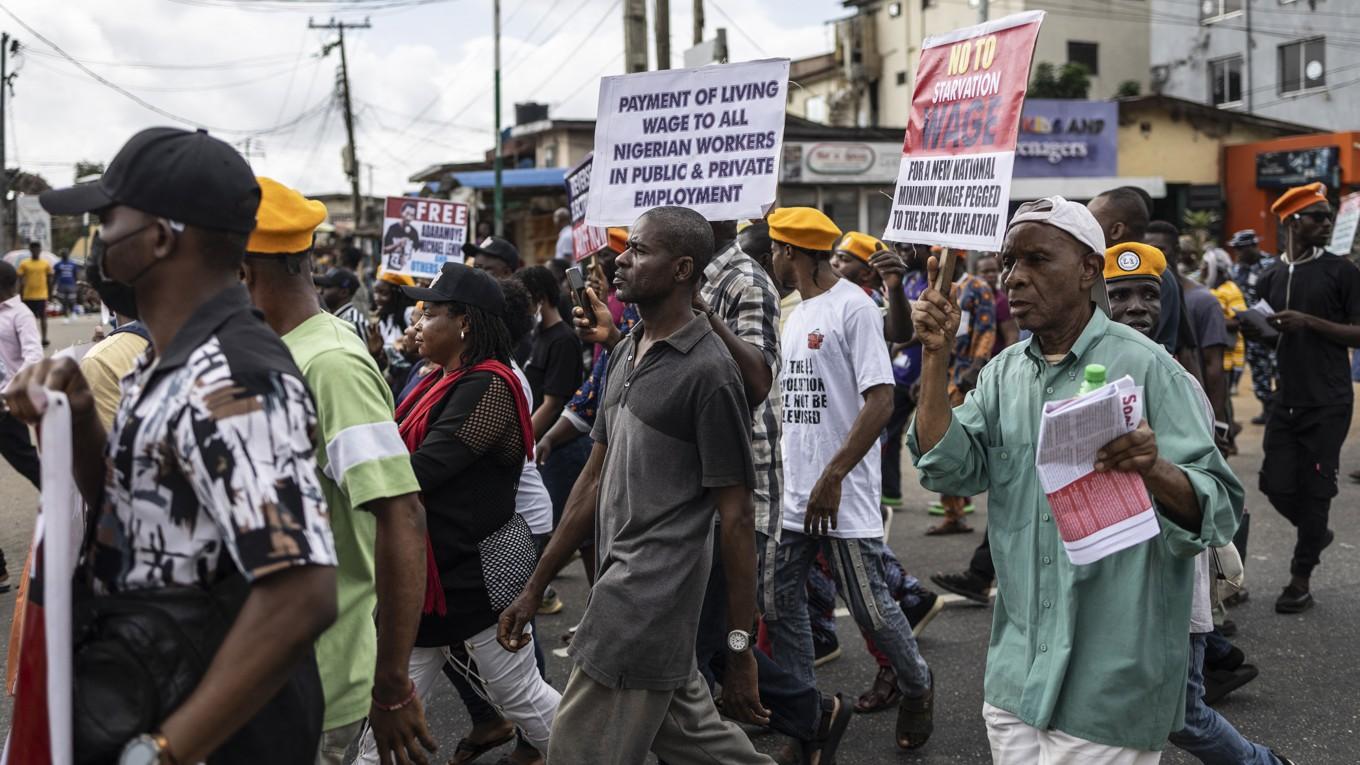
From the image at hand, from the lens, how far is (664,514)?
3430mm

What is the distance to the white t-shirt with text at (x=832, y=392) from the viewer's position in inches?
194

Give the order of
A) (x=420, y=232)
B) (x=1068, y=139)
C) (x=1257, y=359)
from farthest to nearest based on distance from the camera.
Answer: (x=1068, y=139) → (x=1257, y=359) → (x=420, y=232)

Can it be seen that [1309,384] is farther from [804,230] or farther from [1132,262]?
[804,230]

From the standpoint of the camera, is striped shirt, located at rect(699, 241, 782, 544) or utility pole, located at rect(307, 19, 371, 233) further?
utility pole, located at rect(307, 19, 371, 233)

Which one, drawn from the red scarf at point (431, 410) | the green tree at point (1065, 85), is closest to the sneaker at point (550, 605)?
the red scarf at point (431, 410)

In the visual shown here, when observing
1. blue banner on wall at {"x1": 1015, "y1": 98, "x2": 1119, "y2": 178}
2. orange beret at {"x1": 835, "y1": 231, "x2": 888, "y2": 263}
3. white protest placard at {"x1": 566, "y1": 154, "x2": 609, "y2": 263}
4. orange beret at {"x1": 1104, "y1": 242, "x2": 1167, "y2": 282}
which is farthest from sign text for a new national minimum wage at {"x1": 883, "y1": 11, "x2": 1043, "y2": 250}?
blue banner on wall at {"x1": 1015, "y1": 98, "x2": 1119, "y2": 178}

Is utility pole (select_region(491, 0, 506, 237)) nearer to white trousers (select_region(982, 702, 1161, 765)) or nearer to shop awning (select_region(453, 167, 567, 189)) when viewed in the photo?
shop awning (select_region(453, 167, 567, 189))

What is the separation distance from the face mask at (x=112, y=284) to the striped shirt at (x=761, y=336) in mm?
2247

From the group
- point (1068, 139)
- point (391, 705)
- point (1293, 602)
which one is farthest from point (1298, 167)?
point (391, 705)

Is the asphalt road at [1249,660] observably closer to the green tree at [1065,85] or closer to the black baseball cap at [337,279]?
the black baseball cap at [337,279]

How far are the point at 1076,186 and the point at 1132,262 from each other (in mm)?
28882

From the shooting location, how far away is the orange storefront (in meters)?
31.1

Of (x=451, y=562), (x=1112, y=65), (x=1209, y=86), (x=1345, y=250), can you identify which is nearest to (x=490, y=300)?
(x=451, y=562)

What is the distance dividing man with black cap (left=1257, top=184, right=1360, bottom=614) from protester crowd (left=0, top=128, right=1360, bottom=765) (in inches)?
25.1
